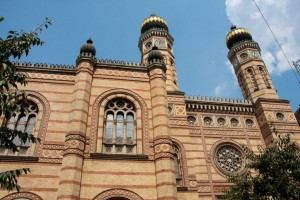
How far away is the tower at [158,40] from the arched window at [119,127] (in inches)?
366

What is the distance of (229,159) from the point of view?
1719 cm

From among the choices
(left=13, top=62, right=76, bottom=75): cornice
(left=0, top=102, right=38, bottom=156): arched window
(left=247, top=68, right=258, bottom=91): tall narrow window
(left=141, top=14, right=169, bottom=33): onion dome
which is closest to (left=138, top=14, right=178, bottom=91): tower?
(left=141, top=14, right=169, bottom=33): onion dome

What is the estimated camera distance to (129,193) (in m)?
9.51

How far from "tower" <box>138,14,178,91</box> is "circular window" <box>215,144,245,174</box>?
5.84 metres

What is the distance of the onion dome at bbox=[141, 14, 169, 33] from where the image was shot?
24562mm

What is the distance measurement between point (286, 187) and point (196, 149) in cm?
826

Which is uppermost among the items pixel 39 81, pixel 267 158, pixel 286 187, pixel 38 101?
pixel 39 81

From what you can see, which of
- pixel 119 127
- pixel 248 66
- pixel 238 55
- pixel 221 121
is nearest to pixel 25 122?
pixel 119 127

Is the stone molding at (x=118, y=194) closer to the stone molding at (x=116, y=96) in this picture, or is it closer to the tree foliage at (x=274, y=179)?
the stone molding at (x=116, y=96)

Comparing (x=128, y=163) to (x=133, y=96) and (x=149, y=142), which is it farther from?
(x=133, y=96)

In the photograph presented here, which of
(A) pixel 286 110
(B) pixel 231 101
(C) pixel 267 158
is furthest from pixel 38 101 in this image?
(A) pixel 286 110

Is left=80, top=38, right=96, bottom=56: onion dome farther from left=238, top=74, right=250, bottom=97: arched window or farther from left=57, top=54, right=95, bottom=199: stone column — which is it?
left=238, top=74, right=250, bottom=97: arched window

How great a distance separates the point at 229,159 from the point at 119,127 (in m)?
8.74

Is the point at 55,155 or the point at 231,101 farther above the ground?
the point at 231,101
